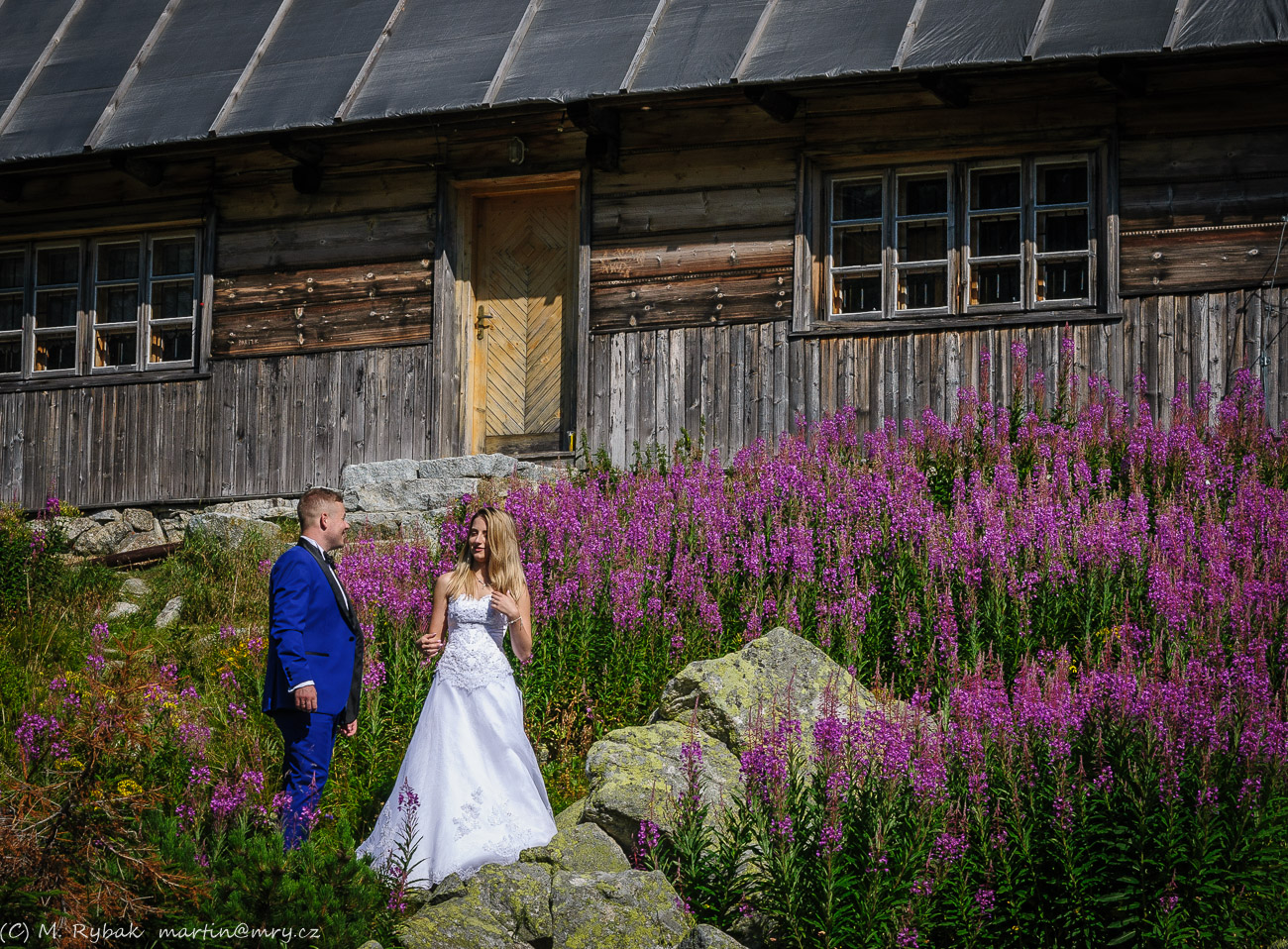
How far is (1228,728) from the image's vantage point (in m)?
5.62

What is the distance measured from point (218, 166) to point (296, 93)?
137cm

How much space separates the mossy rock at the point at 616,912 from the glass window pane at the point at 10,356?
36.7 feet

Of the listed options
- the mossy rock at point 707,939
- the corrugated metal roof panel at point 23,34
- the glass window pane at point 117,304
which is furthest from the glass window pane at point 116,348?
the mossy rock at point 707,939

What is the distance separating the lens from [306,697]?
20.1 feet

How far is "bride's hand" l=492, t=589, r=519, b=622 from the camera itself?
6656mm

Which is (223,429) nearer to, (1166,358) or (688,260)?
(688,260)

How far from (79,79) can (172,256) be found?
1929 mm

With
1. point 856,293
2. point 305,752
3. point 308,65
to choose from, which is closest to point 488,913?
point 305,752

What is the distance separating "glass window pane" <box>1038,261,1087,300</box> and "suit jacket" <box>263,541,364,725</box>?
23.8 ft

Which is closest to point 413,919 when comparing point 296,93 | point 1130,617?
point 1130,617

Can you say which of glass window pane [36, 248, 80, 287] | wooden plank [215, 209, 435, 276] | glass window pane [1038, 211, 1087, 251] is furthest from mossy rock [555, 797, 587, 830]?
glass window pane [36, 248, 80, 287]

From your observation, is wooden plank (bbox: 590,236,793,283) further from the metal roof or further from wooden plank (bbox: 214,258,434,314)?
wooden plank (bbox: 214,258,434,314)

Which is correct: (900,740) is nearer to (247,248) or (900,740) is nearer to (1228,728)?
(1228,728)

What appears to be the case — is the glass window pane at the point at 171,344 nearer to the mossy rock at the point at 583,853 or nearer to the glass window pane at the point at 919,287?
the glass window pane at the point at 919,287
